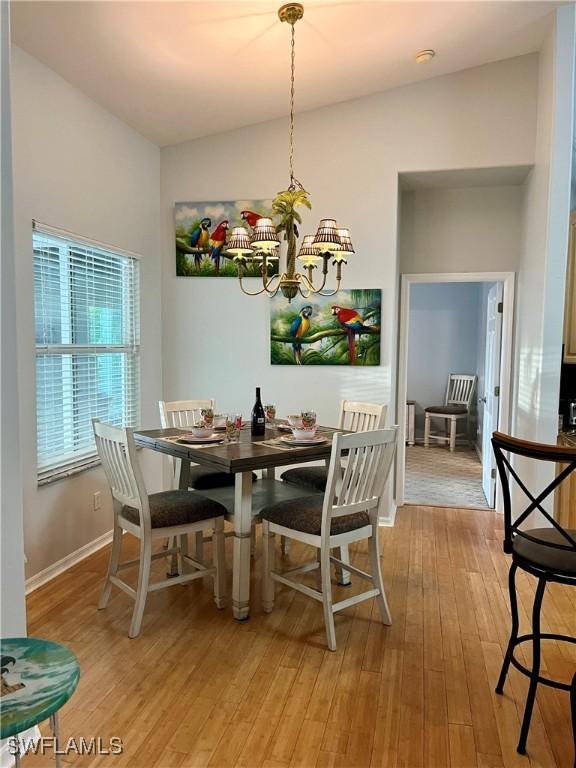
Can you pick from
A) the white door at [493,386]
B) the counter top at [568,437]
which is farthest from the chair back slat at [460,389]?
the counter top at [568,437]

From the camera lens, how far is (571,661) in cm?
254

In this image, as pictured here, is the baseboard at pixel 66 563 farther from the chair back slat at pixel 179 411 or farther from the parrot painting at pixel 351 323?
the parrot painting at pixel 351 323

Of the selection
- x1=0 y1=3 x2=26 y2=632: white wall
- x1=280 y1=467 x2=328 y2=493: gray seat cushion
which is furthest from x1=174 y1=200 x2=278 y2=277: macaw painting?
x1=0 y1=3 x2=26 y2=632: white wall

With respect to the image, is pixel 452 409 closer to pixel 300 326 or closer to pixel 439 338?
pixel 439 338

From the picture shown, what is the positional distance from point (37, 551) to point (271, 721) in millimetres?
1829

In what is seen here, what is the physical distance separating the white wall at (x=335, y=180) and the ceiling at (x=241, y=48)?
17 centimetres

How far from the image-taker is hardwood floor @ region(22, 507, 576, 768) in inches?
77.9

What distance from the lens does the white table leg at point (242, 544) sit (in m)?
2.86

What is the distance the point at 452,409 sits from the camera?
24.9 feet

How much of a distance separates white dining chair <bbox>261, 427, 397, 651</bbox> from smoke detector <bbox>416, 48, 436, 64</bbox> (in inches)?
103

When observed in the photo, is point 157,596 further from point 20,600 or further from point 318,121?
point 318,121

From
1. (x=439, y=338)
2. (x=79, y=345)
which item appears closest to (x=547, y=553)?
(x=79, y=345)

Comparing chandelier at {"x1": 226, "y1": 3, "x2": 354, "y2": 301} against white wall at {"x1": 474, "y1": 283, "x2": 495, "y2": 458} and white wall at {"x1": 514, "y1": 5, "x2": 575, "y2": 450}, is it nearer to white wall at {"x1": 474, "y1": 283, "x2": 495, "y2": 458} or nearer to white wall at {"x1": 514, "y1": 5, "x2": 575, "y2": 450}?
white wall at {"x1": 514, "y1": 5, "x2": 575, "y2": 450}

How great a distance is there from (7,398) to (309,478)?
2200 millimetres
